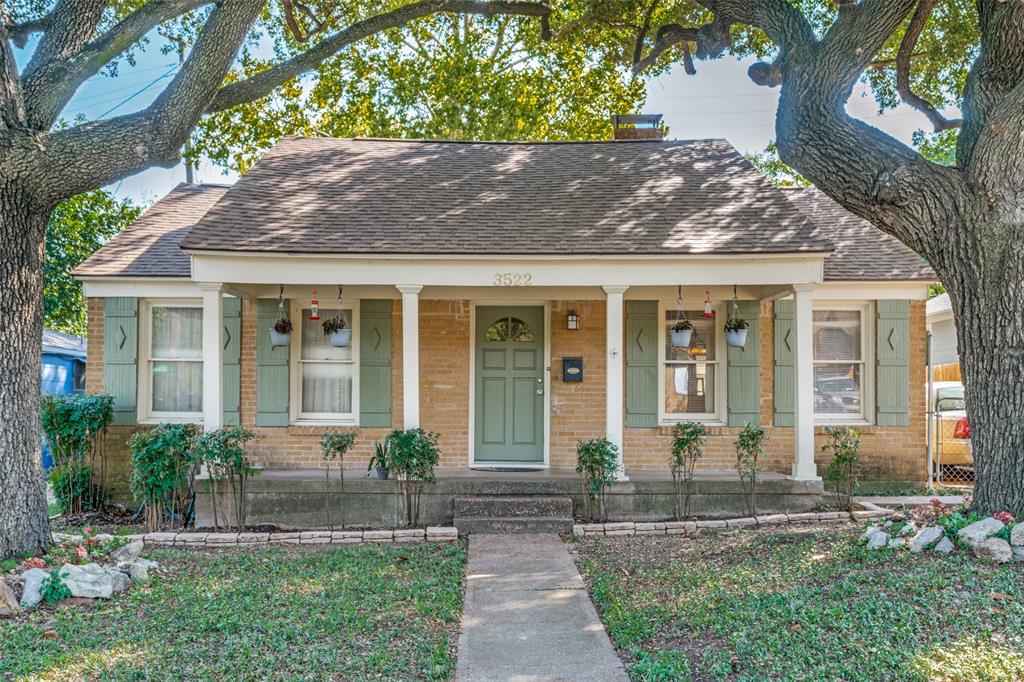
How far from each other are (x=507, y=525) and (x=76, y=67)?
584 cm

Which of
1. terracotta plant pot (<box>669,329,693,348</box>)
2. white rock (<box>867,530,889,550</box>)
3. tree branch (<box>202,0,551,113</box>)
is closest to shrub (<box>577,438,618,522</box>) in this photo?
terracotta plant pot (<box>669,329,693,348</box>)

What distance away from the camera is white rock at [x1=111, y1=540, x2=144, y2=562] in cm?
585

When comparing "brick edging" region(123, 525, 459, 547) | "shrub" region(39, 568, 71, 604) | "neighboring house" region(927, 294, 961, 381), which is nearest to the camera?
"shrub" region(39, 568, 71, 604)

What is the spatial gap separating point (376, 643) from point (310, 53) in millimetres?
6676

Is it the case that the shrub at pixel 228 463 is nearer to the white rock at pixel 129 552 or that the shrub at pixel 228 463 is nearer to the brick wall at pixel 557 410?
the white rock at pixel 129 552

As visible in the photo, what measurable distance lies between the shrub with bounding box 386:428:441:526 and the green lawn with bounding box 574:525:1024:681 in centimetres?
220

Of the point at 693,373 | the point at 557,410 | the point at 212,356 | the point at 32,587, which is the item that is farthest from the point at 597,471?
the point at 32,587

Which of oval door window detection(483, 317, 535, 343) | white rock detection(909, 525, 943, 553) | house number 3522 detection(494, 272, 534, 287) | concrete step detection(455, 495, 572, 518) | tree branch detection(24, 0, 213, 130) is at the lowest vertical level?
concrete step detection(455, 495, 572, 518)

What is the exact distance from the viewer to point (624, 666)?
13.0 feet

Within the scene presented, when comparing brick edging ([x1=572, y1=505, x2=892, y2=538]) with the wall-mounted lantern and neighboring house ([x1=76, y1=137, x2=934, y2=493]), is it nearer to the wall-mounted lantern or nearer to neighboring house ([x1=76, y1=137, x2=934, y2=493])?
neighboring house ([x1=76, y1=137, x2=934, y2=493])

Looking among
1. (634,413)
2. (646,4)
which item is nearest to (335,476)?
(634,413)

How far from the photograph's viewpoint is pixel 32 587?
4906 mm

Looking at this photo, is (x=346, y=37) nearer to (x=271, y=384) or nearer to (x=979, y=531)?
(x=271, y=384)

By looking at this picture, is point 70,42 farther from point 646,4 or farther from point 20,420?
point 646,4
